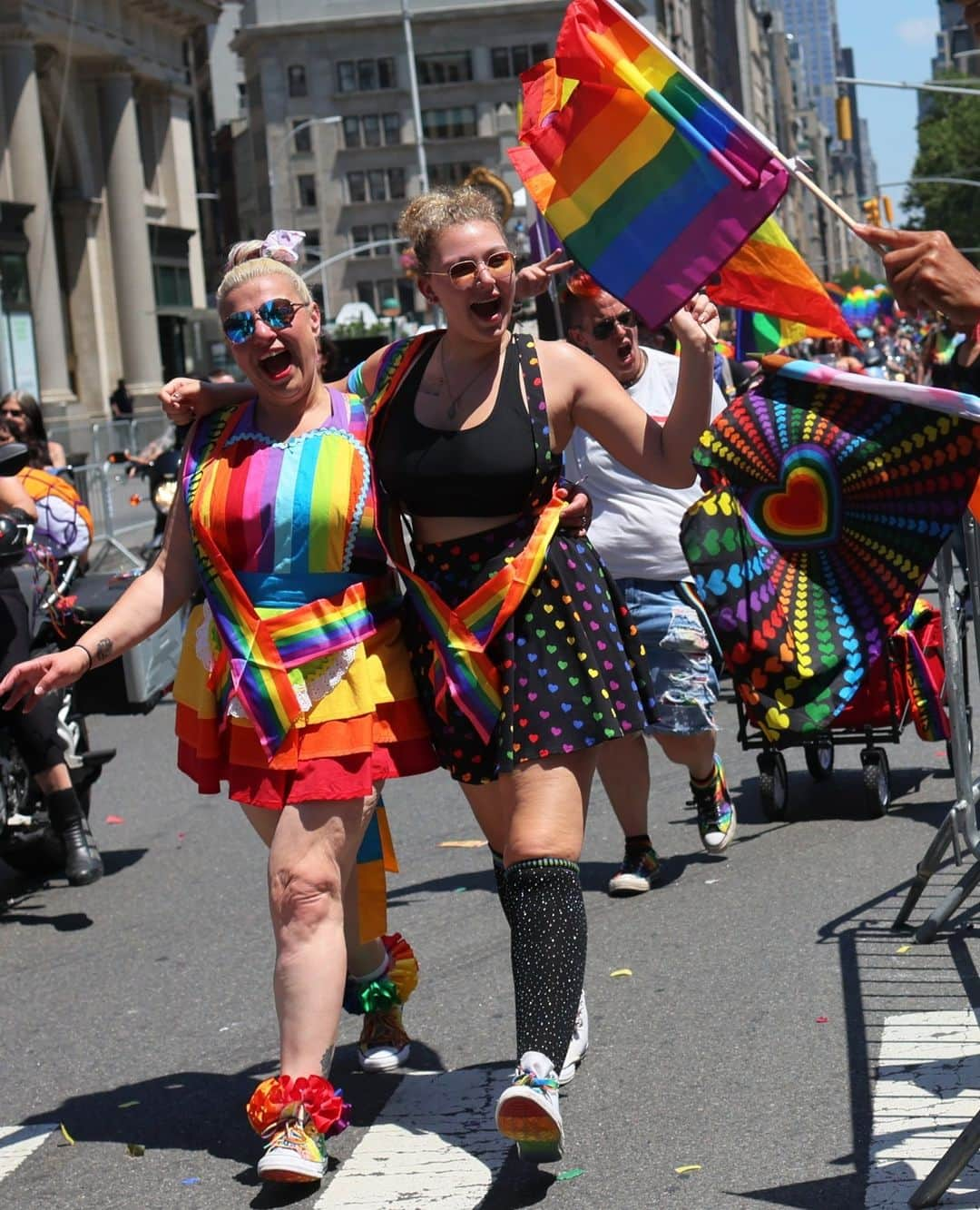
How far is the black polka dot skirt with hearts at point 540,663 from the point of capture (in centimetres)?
461

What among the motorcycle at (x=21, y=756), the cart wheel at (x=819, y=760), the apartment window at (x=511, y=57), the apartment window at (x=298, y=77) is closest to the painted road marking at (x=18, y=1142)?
the motorcycle at (x=21, y=756)

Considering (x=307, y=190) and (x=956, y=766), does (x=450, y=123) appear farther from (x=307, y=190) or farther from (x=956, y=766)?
(x=956, y=766)

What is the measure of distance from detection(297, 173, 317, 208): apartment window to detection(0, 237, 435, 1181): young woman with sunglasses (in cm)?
10221

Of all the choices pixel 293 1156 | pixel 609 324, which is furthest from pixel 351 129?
pixel 293 1156

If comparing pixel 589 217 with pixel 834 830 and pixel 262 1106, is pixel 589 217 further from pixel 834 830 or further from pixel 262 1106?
pixel 834 830

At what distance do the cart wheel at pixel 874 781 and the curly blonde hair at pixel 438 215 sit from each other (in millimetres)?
3790

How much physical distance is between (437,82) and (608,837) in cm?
10026

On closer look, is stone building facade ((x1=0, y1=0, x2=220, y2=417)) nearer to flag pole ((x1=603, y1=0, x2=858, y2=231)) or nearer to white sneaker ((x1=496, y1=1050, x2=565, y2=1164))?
flag pole ((x1=603, y1=0, x2=858, y2=231))

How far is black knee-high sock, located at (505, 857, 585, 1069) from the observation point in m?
4.42

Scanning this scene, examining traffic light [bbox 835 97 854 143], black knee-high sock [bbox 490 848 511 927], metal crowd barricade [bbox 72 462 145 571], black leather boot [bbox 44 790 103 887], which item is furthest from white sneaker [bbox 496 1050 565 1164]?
traffic light [bbox 835 97 854 143]

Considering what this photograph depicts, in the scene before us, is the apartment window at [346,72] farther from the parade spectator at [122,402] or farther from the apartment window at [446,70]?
the parade spectator at [122,402]

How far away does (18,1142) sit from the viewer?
5.00 m

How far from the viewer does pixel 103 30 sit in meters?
53.1

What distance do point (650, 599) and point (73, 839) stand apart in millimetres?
2354
